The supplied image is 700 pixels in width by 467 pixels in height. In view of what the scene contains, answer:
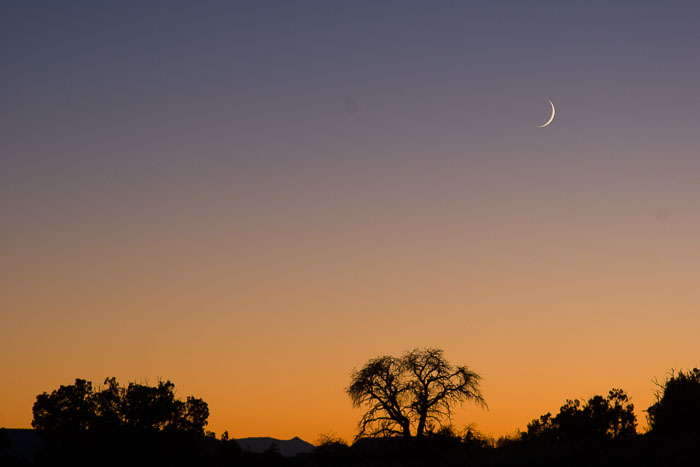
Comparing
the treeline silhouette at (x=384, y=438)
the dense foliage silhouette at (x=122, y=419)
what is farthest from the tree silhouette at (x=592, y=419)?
the dense foliage silhouette at (x=122, y=419)

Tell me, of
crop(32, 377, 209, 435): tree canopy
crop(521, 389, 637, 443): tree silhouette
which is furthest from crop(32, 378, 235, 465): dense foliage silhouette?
crop(521, 389, 637, 443): tree silhouette

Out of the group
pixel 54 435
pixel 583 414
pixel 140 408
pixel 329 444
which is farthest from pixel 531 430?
pixel 54 435

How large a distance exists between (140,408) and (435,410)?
31.5 metres

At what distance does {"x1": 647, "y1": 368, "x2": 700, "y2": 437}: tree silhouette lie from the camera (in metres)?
59.2

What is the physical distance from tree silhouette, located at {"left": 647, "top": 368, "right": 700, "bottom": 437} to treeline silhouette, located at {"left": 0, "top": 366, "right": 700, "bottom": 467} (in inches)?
3.4

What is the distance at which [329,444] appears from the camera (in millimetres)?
56000

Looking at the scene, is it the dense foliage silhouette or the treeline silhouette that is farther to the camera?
the dense foliage silhouette

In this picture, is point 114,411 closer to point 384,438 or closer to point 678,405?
point 384,438

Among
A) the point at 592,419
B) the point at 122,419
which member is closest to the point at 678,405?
the point at 592,419

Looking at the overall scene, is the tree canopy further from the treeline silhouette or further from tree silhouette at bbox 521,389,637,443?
tree silhouette at bbox 521,389,637,443

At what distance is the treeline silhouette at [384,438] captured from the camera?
3778cm

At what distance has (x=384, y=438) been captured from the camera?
2276 inches

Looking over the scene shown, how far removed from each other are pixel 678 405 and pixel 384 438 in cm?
2608

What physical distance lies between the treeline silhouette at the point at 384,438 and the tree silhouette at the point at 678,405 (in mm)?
86
